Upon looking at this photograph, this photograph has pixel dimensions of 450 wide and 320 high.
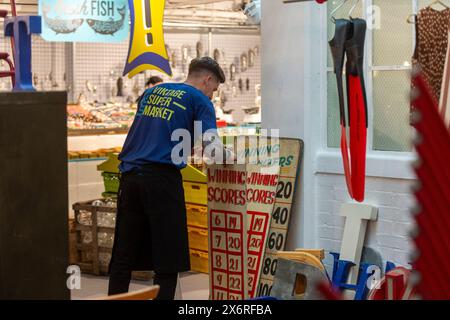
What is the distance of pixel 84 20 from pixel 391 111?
109 inches

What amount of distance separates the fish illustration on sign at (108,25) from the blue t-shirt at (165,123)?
2074mm

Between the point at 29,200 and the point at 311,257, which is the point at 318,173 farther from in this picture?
the point at 29,200

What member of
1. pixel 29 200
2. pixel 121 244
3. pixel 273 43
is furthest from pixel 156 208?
pixel 29 200

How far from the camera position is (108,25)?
7.00m

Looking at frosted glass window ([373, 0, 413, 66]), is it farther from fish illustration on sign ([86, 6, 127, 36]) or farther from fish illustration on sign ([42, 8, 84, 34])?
fish illustration on sign ([42, 8, 84, 34])

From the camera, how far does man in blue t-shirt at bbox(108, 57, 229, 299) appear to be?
4945 mm

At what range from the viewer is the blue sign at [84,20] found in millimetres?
6727

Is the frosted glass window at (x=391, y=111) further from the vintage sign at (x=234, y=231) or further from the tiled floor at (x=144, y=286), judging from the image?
the tiled floor at (x=144, y=286)

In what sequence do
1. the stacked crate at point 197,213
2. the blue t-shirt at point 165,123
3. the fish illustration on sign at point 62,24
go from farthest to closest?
the stacked crate at point 197,213 < the fish illustration on sign at point 62,24 < the blue t-shirt at point 165,123

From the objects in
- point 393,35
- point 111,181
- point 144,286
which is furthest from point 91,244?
point 393,35

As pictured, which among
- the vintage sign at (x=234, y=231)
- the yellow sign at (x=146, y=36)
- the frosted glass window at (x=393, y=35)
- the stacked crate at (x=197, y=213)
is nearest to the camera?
the frosted glass window at (x=393, y=35)

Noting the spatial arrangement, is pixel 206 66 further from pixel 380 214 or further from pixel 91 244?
pixel 91 244

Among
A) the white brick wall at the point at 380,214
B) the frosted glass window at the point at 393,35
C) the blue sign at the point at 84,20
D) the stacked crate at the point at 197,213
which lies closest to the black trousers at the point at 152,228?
the white brick wall at the point at 380,214

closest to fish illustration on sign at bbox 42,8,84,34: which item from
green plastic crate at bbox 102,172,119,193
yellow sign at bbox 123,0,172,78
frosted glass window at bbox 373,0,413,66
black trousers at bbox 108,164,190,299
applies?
yellow sign at bbox 123,0,172,78
